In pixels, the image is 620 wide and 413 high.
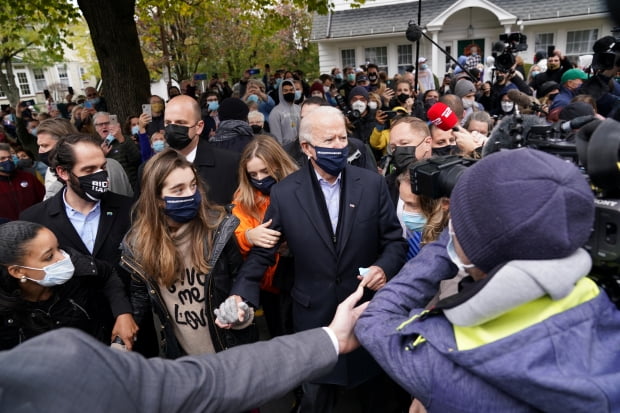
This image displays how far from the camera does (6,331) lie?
2.37 metres

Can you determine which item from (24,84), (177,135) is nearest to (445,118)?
Answer: (177,135)

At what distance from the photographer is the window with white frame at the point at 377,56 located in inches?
869

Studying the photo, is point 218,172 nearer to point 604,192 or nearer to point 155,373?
point 155,373

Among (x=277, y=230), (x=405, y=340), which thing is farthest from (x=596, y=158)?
(x=277, y=230)

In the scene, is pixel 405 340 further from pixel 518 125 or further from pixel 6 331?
pixel 6 331

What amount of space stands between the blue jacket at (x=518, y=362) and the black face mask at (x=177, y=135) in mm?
2723

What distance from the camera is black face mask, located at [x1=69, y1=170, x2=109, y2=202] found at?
9.18 feet

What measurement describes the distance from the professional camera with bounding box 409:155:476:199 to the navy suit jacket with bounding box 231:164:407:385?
2.63 feet

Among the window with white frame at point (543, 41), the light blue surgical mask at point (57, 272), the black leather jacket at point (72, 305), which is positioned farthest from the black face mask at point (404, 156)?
the window with white frame at point (543, 41)

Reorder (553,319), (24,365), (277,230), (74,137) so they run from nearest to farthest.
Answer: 1. (24,365)
2. (553,319)
3. (277,230)
4. (74,137)

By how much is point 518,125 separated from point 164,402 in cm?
155

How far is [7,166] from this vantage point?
4.01 m

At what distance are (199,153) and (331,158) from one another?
5.09ft

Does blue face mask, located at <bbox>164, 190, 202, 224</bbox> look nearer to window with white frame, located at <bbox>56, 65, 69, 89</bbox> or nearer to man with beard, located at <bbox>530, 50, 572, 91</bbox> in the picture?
man with beard, located at <bbox>530, 50, 572, 91</bbox>
